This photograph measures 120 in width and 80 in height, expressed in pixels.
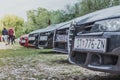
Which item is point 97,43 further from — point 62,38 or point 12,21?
point 12,21

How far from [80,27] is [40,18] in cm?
5340

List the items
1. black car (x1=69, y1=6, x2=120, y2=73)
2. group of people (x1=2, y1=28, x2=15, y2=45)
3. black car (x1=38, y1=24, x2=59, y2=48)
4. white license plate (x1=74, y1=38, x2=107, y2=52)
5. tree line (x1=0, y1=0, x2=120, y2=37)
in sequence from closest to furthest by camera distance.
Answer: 1. black car (x1=69, y1=6, x2=120, y2=73)
2. white license plate (x1=74, y1=38, x2=107, y2=52)
3. black car (x1=38, y1=24, x2=59, y2=48)
4. group of people (x1=2, y1=28, x2=15, y2=45)
5. tree line (x1=0, y1=0, x2=120, y2=37)

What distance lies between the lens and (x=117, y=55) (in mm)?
3875

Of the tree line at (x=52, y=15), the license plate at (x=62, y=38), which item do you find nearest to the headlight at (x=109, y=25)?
the license plate at (x=62, y=38)

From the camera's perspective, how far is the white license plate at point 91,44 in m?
4.05

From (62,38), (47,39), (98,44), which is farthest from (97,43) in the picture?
(47,39)

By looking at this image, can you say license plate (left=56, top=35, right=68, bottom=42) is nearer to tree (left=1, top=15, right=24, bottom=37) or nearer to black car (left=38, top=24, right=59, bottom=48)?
black car (left=38, top=24, right=59, bottom=48)

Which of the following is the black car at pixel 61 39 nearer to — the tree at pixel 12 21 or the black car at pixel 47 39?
the black car at pixel 47 39

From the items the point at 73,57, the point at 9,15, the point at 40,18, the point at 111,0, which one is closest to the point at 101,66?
the point at 73,57

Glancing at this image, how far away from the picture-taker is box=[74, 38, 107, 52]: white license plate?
405cm

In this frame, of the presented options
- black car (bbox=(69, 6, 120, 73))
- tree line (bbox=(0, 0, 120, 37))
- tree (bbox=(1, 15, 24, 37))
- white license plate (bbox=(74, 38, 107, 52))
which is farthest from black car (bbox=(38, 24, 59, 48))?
tree (bbox=(1, 15, 24, 37))

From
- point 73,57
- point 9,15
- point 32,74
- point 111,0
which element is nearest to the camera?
point 73,57

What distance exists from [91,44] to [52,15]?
51251 mm

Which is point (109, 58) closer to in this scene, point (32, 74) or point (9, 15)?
point (32, 74)
